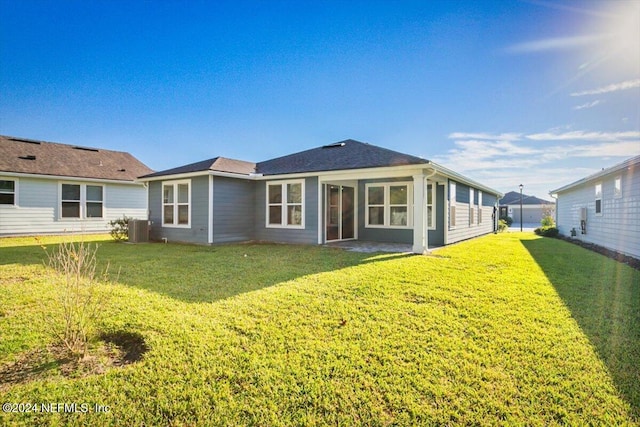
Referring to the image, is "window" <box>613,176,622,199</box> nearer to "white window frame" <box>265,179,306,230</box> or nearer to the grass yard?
the grass yard

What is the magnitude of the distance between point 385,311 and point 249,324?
68.9 inches

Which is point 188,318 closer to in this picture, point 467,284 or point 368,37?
point 467,284

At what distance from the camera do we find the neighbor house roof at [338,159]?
1002 centimetres

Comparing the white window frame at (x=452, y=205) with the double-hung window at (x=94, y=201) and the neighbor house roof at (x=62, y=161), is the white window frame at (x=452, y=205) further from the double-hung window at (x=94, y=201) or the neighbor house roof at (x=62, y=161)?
the double-hung window at (x=94, y=201)

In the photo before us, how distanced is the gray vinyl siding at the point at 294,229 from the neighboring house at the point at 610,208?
29.2 feet

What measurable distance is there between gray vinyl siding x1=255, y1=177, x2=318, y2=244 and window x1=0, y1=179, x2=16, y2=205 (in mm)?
11038

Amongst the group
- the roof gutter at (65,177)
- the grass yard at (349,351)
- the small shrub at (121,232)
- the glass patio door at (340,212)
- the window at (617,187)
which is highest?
the roof gutter at (65,177)

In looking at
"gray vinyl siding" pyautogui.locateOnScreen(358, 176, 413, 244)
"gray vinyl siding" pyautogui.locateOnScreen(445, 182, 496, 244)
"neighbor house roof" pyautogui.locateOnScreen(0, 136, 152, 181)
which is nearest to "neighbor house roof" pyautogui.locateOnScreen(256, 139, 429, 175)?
"gray vinyl siding" pyautogui.locateOnScreen(358, 176, 413, 244)

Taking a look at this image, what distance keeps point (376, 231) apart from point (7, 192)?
1597cm

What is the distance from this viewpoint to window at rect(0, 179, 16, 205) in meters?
13.9

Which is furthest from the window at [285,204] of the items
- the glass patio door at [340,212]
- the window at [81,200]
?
the window at [81,200]

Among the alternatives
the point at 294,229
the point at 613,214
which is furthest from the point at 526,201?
the point at 294,229

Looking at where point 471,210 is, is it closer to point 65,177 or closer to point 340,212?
point 340,212

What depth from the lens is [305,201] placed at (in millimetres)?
11508
